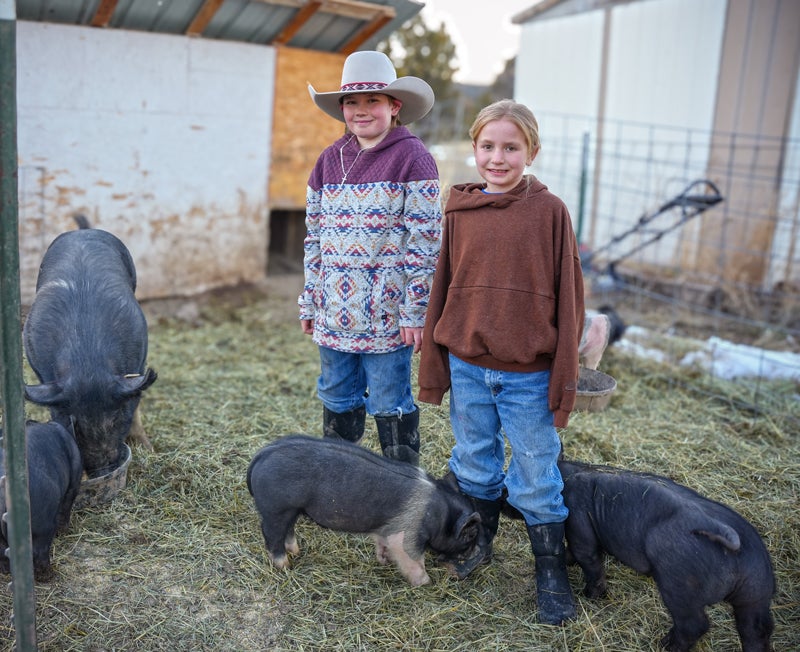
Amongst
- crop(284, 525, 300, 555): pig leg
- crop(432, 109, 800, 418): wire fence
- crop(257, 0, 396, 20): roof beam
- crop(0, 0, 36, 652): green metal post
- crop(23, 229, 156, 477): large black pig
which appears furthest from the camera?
crop(432, 109, 800, 418): wire fence

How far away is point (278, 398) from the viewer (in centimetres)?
552

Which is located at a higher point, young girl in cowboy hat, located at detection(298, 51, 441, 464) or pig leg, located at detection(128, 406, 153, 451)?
young girl in cowboy hat, located at detection(298, 51, 441, 464)

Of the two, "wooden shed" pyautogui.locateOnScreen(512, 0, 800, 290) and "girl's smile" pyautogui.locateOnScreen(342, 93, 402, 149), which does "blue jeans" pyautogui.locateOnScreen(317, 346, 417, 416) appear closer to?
"girl's smile" pyautogui.locateOnScreen(342, 93, 402, 149)

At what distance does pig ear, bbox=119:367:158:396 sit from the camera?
388cm

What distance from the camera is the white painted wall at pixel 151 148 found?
23.0ft

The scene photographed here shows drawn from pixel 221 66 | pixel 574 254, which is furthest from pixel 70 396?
pixel 221 66

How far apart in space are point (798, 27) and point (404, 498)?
9372 millimetres

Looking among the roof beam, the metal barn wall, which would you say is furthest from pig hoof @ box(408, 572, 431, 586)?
the metal barn wall

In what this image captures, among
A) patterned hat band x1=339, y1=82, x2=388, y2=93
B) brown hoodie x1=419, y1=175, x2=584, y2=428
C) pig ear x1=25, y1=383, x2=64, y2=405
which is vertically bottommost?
pig ear x1=25, y1=383, x2=64, y2=405

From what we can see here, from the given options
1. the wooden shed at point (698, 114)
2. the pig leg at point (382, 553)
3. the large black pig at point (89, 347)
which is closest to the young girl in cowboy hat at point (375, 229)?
the pig leg at point (382, 553)

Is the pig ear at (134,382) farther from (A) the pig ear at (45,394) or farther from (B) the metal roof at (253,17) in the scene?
(B) the metal roof at (253,17)

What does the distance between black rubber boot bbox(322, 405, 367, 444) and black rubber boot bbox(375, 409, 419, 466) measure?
0.21 meters

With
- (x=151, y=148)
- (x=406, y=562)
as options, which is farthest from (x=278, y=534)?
(x=151, y=148)

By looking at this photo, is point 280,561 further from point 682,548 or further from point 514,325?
point 682,548
